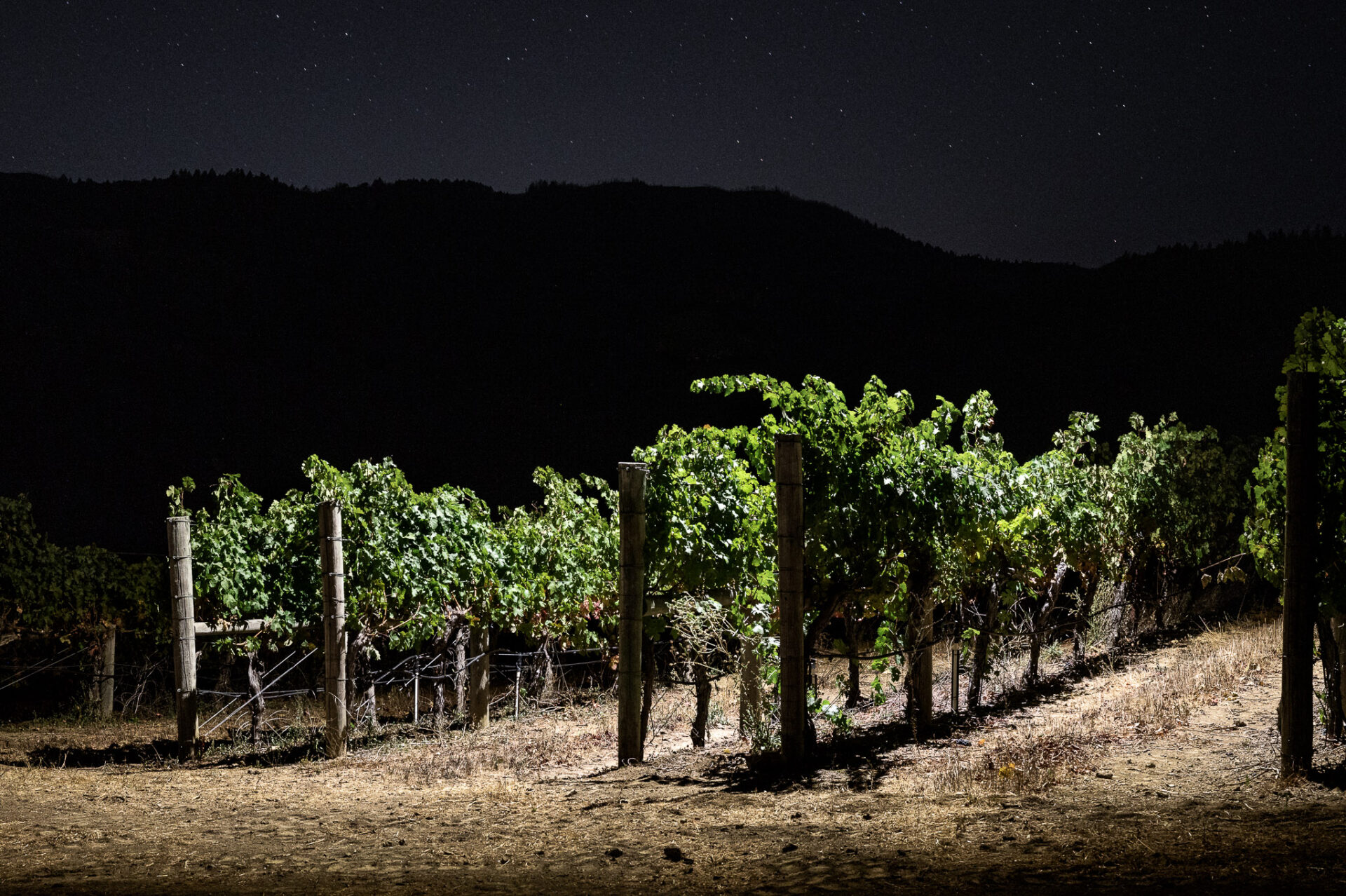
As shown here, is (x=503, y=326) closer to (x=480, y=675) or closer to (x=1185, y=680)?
(x=480, y=675)

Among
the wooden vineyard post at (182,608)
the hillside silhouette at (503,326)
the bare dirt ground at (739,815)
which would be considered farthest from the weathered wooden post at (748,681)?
the hillside silhouette at (503,326)

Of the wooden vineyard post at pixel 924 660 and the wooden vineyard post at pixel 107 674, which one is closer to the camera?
the wooden vineyard post at pixel 924 660

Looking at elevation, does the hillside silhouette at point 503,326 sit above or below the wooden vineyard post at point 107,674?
above

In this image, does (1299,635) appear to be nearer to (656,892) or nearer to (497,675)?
(656,892)

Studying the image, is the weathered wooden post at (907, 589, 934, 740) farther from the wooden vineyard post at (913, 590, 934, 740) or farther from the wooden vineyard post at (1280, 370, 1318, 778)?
the wooden vineyard post at (1280, 370, 1318, 778)

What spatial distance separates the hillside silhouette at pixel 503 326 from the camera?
35.6m

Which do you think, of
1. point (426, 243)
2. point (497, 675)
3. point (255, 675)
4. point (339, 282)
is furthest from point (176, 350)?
point (255, 675)

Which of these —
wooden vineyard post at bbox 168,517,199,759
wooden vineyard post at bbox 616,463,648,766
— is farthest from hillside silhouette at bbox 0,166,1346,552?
wooden vineyard post at bbox 616,463,648,766

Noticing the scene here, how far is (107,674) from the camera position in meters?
12.9

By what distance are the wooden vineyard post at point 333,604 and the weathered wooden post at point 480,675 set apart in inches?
103

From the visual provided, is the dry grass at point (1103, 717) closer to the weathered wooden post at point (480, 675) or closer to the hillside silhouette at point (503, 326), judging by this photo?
the weathered wooden post at point (480, 675)

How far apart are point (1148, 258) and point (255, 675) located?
41529 mm

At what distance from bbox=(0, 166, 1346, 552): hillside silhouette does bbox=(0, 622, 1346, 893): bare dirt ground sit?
25.7 meters

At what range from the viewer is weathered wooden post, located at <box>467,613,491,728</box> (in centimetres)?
1001
